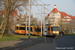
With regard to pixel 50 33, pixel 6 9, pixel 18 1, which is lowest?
pixel 50 33

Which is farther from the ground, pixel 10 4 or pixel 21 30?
pixel 10 4

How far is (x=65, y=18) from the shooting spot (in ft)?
351

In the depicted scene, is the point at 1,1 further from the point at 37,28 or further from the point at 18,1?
the point at 37,28

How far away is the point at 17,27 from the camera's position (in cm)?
4875

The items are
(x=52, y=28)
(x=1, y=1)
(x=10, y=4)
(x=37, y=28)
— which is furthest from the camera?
(x=37, y=28)

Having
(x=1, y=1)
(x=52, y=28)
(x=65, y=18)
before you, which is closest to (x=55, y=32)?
(x=52, y=28)

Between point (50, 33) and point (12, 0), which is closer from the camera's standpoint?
point (12, 0)

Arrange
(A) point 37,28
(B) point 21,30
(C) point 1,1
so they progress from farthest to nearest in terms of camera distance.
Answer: (B) point 21,30, (A) point 37,28, (C) point 1,1

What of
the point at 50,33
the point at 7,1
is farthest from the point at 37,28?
the point at 7,1

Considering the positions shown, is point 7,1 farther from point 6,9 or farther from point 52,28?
point 52,28

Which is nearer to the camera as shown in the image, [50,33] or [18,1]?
[18,1]

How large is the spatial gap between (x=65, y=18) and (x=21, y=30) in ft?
214

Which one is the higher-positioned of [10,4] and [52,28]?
[10,4]

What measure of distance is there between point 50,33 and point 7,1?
15.0 m
